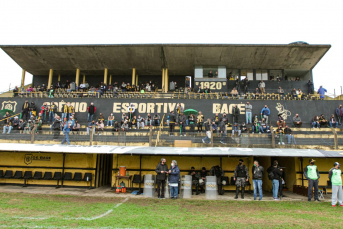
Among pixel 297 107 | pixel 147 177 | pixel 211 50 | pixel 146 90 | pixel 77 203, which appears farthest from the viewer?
pixel 146 90

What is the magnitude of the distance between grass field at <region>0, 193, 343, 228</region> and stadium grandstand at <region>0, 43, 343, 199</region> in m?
2.36

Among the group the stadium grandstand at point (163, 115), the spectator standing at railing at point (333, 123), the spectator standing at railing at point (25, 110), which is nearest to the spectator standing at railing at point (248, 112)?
the stadium grandstand at point (163, 115)

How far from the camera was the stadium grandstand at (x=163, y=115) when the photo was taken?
14148mm

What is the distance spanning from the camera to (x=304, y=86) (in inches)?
1152

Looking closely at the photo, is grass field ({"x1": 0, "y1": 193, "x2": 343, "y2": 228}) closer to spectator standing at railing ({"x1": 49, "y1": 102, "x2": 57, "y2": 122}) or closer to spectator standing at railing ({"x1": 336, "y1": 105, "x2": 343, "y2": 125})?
spectator standing at railing ({"x1": 49, "y1": 102, "x2": 57, "y2": 122})

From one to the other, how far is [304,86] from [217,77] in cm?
970

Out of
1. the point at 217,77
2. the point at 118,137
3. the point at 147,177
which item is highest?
the point at 217,77

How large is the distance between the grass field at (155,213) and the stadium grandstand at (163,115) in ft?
7.73

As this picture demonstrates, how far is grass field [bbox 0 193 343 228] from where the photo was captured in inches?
284

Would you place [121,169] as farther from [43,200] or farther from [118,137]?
[43,200]

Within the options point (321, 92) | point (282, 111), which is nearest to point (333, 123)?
point (282, 111)

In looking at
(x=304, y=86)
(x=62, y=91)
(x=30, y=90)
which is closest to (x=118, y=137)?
(x=62, y=91)

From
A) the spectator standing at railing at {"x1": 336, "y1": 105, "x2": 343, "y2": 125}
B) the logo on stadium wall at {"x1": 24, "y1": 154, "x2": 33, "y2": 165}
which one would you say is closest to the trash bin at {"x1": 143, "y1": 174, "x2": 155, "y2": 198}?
the logo on stadium wall at {"x1": 24, "y1": 154, "x2": 33, "y2": 165}

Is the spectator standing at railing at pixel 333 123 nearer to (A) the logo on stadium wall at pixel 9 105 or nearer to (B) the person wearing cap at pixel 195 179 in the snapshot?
(B) the person wearing cap at pixel 195 179
